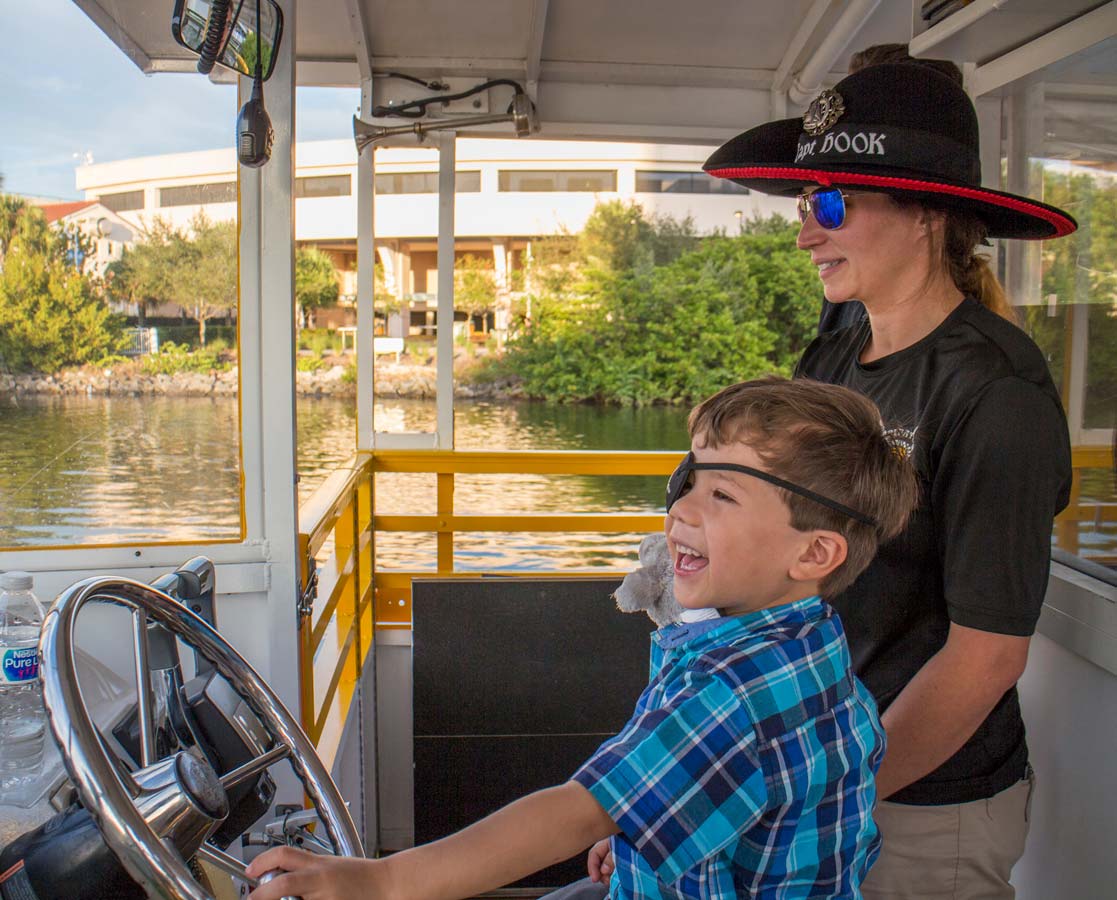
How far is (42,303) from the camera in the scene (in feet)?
5.61

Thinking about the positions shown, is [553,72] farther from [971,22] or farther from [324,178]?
[971,22]

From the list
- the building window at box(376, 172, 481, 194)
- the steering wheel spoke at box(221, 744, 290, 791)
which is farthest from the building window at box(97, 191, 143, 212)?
the building window at box(376, 172, 481, 194)

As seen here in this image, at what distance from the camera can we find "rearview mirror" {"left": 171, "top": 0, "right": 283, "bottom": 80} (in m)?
1.53

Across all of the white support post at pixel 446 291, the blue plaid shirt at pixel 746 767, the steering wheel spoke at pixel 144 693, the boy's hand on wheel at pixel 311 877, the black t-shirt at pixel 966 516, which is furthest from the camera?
the white support post at pixel 446 291

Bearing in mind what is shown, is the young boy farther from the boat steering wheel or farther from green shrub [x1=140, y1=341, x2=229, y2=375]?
green shrub [x1=140, y1=341, x2=229, y2=375]

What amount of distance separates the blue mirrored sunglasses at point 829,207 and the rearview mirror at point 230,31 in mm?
929

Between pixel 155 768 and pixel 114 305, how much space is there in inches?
42.8

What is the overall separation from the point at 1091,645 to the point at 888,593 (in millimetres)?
648

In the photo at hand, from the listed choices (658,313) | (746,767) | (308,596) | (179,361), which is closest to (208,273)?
(179,361)

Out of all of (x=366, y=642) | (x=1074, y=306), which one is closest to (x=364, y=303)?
(x=366, y=642)

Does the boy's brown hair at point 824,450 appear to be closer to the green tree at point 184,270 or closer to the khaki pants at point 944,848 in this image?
the khaki pants at point 944,848

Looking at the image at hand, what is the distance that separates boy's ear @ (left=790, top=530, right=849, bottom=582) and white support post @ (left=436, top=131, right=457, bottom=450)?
3.12 metres

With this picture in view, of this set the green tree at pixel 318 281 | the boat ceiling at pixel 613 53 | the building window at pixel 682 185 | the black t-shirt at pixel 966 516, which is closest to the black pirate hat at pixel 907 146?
the black t-shirt at pixel 966 516

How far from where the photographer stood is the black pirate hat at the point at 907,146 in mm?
1371
